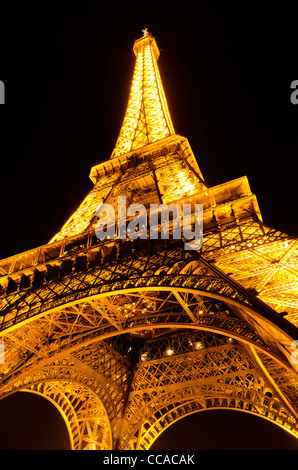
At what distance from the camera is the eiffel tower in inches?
443

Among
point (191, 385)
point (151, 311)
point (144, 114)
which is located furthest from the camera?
point (144, 114)

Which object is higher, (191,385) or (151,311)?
(151,311)

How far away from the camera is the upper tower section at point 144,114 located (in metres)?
26.8

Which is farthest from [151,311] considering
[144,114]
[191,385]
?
[144,114]

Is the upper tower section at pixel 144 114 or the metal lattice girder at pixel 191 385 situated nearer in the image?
the metal lattice girder at pixel 191 385

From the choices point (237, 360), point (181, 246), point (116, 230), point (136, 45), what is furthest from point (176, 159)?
point (136, 45)

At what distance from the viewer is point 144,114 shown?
30.1 m

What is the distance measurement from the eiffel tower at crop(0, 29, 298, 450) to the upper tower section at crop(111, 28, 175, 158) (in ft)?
0.67

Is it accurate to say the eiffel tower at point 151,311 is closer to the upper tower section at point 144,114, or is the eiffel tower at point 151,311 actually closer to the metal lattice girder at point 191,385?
the metal lattice girder at point 191,385

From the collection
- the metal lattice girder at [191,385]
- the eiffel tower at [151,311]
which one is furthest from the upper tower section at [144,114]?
the metal lattice girder at [191,385]

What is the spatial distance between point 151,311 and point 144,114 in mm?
20435

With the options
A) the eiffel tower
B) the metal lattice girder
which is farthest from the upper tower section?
the metal lattice girder

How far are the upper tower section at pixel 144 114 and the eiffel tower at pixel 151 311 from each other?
0.67 feet

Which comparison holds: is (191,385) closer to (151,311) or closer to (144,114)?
(151,311)
